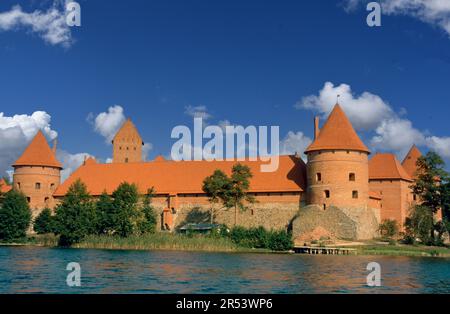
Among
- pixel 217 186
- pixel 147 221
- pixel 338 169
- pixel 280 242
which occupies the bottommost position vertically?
pixel 280 242

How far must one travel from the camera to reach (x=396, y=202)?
43031 millimetres

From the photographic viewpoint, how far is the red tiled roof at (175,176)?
44125mm

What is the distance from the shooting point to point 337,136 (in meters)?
40.0

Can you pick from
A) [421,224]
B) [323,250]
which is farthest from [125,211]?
[421,224]

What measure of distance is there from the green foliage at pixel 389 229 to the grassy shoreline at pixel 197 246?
3.64 metres

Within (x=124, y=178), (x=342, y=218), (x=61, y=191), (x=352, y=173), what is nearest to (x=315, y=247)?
(x=342, y=218)

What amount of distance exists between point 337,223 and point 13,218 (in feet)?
77.1

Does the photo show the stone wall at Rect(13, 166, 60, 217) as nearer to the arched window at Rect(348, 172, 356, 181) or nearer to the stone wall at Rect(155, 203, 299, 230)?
the stone wall at Rect(155, 203, 299, 230)

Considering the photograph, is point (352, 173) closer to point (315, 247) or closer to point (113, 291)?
point (315, 247)

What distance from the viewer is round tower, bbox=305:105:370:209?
39.1 m

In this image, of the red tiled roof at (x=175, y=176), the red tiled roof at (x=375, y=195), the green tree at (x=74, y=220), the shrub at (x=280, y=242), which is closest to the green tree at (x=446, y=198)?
the red tiled roof at (x=375, y=195)

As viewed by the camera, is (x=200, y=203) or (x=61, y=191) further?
(x=61, y=191)

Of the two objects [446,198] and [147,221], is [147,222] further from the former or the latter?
[446,198]

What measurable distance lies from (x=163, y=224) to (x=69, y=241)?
9055 mm
